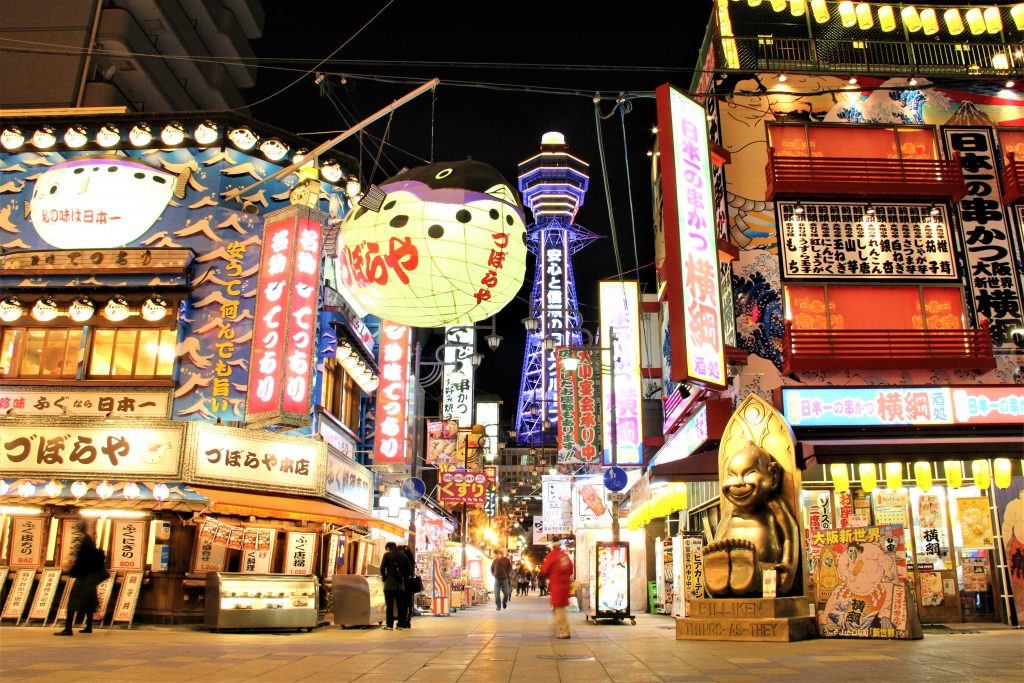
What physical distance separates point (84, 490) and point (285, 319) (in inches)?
216

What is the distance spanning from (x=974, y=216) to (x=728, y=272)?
645 cm

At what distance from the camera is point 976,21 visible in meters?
21.8

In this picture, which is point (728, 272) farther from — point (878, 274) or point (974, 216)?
point (974, 216)

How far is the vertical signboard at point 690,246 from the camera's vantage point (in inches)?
627

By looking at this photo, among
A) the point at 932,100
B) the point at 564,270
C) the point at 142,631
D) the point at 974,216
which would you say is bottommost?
the point at 142,631

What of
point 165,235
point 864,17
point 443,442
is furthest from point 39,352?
point 864,17

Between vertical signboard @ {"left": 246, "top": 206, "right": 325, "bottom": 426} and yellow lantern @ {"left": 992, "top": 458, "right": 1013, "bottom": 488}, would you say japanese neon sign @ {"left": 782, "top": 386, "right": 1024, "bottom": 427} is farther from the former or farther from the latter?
vertical signboard @ {"left": 246, "top": 206, "right": 325, "bottom": 426}

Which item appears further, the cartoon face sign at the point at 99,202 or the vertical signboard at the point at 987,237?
the cartoon face sign at the point at 99,202

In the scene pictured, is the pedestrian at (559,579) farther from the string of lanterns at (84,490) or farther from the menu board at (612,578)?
the string of lanterns at (84,490)

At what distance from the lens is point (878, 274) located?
19.0 metres

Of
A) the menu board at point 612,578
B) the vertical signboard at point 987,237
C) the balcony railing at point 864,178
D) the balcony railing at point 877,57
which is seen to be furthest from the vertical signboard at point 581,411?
the vertical signboard at point 987,237

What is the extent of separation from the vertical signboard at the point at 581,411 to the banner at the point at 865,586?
12.9 metres

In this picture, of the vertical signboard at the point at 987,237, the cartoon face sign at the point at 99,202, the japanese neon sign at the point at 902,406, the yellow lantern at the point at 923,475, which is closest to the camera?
the yellow lantern at the point at 923,475

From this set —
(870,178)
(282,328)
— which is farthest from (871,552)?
(282,328)
